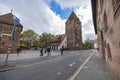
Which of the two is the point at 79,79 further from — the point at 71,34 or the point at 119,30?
the point at 71,34

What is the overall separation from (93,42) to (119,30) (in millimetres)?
124805

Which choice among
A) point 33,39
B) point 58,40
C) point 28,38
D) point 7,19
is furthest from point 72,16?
point 7,19

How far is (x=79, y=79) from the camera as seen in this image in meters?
9.11

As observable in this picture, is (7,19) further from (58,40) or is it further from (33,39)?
(33,39)

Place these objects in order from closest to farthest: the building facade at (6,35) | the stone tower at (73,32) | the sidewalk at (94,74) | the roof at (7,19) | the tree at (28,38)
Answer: the sidewalk at (94,74) < the building facade at (6,35) < the roof at (7,19) < the stone tower at (73,32) < the tree at (28,38)

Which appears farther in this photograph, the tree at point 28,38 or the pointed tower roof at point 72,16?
the pointed tower roof at point 72,16

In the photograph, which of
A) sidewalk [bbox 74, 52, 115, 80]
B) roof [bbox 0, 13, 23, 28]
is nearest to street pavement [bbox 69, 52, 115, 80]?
sidewalk [bbox 74, 52, 115, 80]

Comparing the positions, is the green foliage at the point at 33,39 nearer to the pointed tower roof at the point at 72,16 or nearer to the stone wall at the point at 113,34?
the pointed tower roof at the point at 72,16

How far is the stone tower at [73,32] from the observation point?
297 ft

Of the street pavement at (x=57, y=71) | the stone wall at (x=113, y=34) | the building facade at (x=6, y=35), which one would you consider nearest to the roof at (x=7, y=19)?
the building facade at (x=6, y=35)

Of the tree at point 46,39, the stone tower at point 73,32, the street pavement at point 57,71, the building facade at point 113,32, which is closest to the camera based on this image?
the building facade at point 113,32

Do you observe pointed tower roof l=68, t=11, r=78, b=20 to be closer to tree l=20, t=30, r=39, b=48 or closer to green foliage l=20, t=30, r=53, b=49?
green foliage l=20, t=30, r=53, b=49

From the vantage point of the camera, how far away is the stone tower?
9044 cm

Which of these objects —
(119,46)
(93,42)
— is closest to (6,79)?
(119,46)
